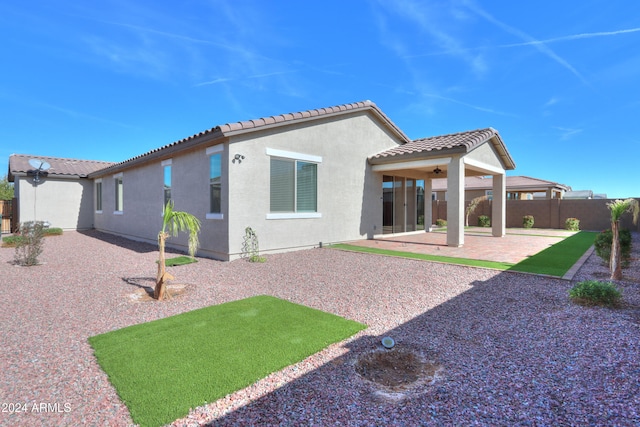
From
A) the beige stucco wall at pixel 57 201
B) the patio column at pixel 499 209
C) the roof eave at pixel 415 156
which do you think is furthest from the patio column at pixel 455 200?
the beige stucco wall at pixel 57 201

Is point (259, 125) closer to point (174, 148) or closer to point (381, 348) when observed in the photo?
point (174, 148)

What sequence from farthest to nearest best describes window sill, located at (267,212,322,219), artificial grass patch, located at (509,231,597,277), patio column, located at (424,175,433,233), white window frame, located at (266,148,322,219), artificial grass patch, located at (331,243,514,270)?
1. patio column, located at (424,175,433,233)
2. window sill, located at (267,212,322,219)
3. white window frame, located at (266,148,322,219)
4. artificial grass patch, located at (331,243,514,270)
5. artificial grass patch, located at (509,231,597,277)

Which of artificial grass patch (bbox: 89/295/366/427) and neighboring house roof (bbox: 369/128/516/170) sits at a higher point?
neighboring house roof (bbox: 369/128/516/170)

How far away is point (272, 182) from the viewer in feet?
33.6

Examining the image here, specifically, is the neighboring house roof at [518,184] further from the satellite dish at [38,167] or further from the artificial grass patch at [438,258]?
the satellite dish at [38,167]

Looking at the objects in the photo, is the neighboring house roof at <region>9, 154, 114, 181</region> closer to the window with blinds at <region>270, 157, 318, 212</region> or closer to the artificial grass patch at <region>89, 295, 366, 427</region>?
the window with blinds at <region>270, 157, 318, 212</region>

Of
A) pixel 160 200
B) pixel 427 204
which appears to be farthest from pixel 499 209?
pixel 160 200

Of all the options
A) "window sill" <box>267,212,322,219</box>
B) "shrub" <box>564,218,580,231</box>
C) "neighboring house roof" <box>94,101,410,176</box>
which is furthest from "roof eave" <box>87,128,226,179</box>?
"shrub" <box>564,218,580,231</box>

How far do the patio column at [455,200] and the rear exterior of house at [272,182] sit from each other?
3396 mm

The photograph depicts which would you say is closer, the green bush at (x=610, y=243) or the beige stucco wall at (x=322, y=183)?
the green bush at (x=610, y=243)

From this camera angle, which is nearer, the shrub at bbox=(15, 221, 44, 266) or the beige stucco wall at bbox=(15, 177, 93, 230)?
the shrub at bbox=(15, 221, 44, 266)

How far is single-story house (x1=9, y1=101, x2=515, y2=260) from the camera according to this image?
9531mm

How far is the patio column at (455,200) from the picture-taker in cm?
1132

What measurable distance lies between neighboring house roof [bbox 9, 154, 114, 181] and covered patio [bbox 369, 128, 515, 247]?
18027mm
